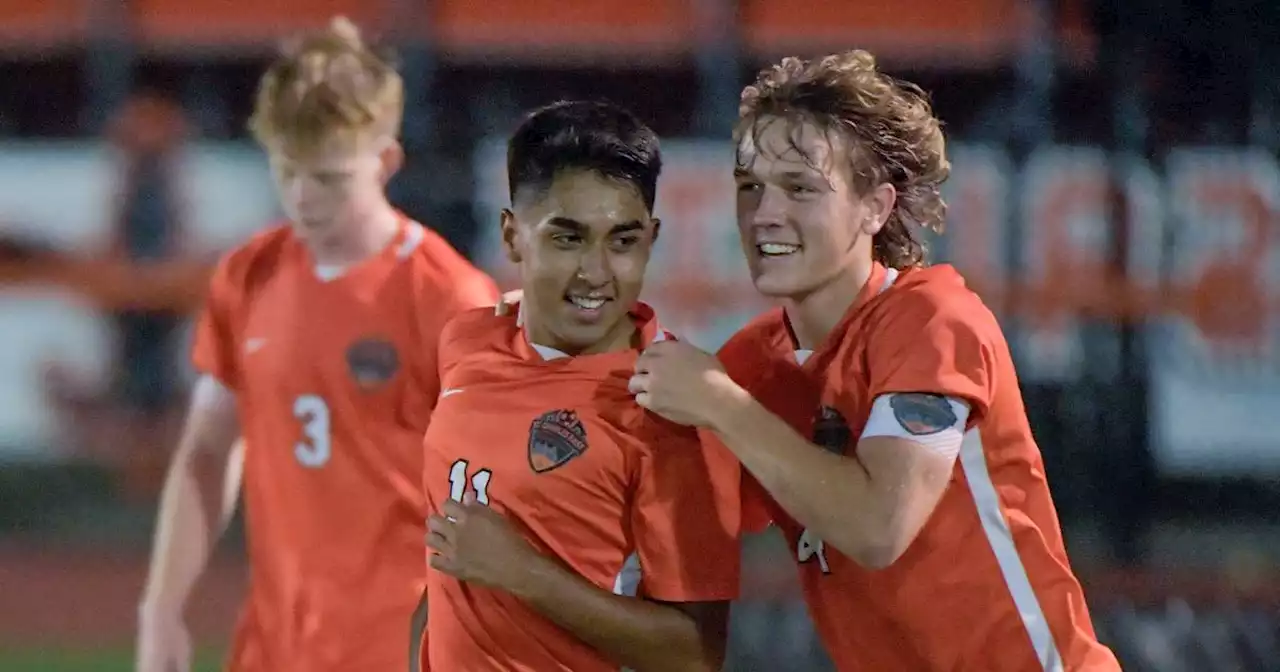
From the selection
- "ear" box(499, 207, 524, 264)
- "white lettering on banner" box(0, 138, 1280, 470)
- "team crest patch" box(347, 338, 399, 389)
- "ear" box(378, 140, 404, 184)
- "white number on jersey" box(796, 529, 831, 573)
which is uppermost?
"ear" box(378, 140, 404, 184)

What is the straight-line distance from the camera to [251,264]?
7.93ft

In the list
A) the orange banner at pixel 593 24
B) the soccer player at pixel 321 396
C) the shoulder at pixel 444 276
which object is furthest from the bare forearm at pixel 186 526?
the orange banner at pixel 593 24

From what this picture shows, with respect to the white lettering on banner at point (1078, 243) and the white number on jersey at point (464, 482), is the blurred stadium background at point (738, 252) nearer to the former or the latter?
the white lettering on banner at point (1078, 243)

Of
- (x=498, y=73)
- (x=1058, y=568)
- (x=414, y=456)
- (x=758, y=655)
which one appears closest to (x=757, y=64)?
(x=498, y=73)

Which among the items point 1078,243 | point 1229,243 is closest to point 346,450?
point 1078,243

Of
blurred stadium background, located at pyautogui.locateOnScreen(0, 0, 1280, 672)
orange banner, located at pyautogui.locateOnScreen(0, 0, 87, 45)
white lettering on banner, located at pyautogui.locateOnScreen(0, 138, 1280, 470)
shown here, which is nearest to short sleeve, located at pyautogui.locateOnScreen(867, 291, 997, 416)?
blurred stadium background, located at pyautogui.locateOnScreen(0, 0, 1280, 672)

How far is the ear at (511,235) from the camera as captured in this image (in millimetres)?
1771

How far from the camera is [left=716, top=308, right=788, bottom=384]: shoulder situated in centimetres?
191

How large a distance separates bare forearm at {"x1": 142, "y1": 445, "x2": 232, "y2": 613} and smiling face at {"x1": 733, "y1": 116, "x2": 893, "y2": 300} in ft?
3.55

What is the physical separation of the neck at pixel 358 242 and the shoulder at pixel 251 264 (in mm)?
89

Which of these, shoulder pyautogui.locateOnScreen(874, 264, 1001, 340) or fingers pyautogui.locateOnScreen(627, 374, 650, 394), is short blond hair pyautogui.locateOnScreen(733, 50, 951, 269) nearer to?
shoulder pyautogui.locateOnScreen(874, 264, 1001, 340)

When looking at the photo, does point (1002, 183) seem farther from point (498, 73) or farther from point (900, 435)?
point (900, 435)

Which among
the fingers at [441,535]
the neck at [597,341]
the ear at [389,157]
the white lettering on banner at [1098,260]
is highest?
the ear at [389,157]

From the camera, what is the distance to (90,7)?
6383 millimetres
